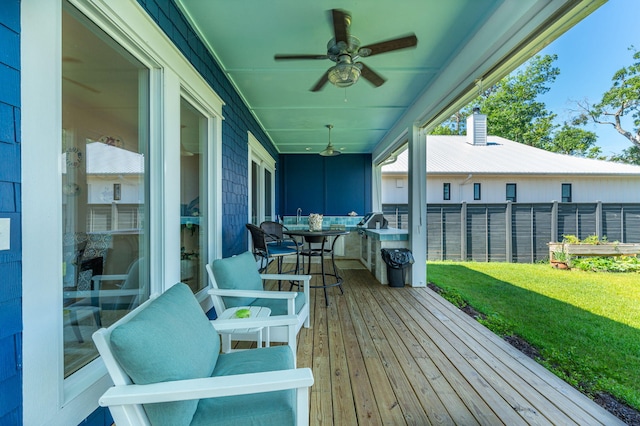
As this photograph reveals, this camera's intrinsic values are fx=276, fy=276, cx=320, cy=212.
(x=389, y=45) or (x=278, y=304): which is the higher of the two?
(x=389, y=45)

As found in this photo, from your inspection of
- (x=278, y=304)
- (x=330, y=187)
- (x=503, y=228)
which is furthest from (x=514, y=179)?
(x=278, y=304)

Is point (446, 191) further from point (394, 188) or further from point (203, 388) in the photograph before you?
point (203, 388)

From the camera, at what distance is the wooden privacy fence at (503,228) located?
250 inches

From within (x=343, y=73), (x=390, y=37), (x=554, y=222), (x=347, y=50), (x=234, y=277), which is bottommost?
(x=234, y=277)

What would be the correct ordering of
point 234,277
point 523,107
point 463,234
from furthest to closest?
point 523,107 → point 463,234 → point 234,277

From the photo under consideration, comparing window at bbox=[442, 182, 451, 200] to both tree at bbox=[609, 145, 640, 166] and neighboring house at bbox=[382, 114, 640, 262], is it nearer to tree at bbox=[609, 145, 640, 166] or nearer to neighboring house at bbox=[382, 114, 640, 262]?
neighboring house at bbox=[382, 114, 640, 262]

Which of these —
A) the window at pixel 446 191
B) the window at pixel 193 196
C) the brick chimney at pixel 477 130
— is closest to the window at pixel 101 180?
the window at pixel 193 196

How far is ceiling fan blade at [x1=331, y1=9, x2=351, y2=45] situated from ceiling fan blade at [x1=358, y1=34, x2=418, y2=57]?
169 millimetres

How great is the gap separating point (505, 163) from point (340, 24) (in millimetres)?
8346

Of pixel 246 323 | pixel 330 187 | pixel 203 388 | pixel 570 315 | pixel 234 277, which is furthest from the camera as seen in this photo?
pixel 330 187

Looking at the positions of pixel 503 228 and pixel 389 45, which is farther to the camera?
pixel 503 228

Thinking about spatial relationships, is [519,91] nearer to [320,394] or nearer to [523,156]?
[523,156]

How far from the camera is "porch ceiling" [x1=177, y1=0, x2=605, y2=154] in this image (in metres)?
2.06

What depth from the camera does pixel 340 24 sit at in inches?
79.3
